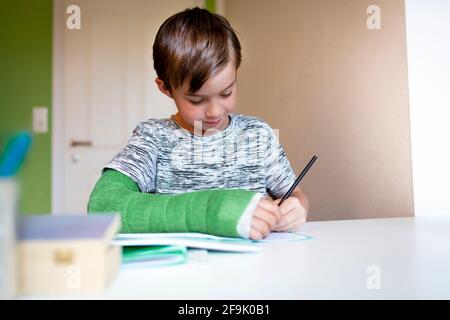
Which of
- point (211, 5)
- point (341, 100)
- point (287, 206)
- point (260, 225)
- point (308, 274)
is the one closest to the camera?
point (308, 274)

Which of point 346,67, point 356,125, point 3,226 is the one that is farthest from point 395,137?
point 3,226

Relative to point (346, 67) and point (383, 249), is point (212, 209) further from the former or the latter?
point (346, 67)

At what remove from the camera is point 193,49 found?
3.20ft

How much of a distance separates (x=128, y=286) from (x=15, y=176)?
0.18m

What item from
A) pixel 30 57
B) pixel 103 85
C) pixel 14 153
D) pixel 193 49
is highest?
pixel 30 57

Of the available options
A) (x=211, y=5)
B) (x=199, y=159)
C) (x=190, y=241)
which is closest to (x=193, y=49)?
(x=199, y=159)

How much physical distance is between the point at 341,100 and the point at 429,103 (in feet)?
0.90

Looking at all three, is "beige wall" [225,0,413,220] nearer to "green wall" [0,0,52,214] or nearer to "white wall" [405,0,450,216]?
"white wall" [405,0,450,216]

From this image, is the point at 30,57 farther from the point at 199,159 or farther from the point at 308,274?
the point at 308,274

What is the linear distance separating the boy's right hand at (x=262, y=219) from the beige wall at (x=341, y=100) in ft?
1.80

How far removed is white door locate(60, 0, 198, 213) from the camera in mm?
2521

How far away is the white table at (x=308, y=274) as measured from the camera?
1.37ft

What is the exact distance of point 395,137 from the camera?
1132 mm

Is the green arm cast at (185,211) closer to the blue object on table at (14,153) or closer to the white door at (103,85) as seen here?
the blue object on table at (14,153)
